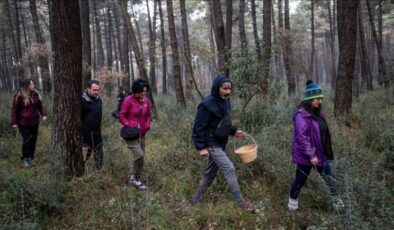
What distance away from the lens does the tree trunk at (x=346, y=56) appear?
974cm

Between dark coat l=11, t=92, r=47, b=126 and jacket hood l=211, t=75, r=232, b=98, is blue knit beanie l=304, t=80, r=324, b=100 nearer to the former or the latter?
jacket hood l=211, t=75, r=232, b=98

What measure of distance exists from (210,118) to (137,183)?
194cm

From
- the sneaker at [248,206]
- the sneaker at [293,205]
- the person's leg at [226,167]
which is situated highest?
the person's leg at [226,167]

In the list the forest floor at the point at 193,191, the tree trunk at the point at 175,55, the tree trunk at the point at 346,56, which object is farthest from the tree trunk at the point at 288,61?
the forest floor at the point at 193,191

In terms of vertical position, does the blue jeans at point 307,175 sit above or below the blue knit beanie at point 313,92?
below

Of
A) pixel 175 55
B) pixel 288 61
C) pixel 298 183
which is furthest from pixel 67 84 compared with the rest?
pixel 288 61

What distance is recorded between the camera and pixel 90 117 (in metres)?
6.46

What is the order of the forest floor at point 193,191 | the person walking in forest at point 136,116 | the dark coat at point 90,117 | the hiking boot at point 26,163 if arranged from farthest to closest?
1. the hiking boot at point 26,163
2. the dark coat at point 90,117
3. the person walking in forest at point 136,116
4. the forest floor at point 193,191

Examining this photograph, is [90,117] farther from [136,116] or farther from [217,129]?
[217,129]

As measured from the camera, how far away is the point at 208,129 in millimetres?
5137

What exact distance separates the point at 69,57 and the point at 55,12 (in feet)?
2.46

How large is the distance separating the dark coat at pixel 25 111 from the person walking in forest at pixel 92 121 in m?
1.89

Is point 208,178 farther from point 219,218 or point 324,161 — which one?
point 324,161

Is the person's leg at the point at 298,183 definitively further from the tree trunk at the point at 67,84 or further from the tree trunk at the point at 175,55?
the tree trunk at the point at 175,55
